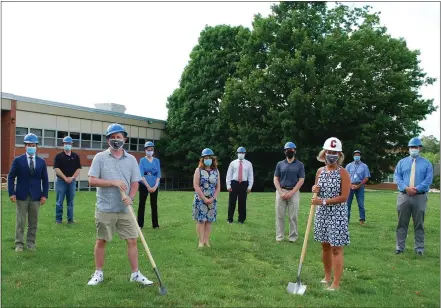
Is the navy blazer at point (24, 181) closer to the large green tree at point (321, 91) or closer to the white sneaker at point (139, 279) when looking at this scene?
the white sneaker at point (139, 279)

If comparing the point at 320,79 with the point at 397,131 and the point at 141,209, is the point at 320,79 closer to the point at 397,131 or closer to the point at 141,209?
the point at 397,131

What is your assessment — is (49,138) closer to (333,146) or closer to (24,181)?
(24,181)

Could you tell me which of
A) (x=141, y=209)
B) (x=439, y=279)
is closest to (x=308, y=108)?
(x=141, y=209)

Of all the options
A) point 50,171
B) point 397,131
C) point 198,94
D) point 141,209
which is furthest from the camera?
point 198,94

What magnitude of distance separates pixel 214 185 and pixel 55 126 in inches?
1323

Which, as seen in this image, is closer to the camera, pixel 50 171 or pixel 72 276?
pixel 72 276

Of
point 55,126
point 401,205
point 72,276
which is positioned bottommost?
point 72,276

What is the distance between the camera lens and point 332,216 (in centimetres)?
732

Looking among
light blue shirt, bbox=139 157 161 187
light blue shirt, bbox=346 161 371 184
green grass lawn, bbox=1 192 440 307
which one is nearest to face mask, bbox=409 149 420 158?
green grass lawn, bbox=1 192 440 307

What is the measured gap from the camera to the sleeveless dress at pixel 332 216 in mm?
7195

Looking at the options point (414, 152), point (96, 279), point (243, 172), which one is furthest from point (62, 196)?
point (414, 152)

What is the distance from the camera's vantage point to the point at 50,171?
40.8 metres

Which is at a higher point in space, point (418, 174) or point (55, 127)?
point (55, 127)

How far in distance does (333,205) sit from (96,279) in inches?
147
